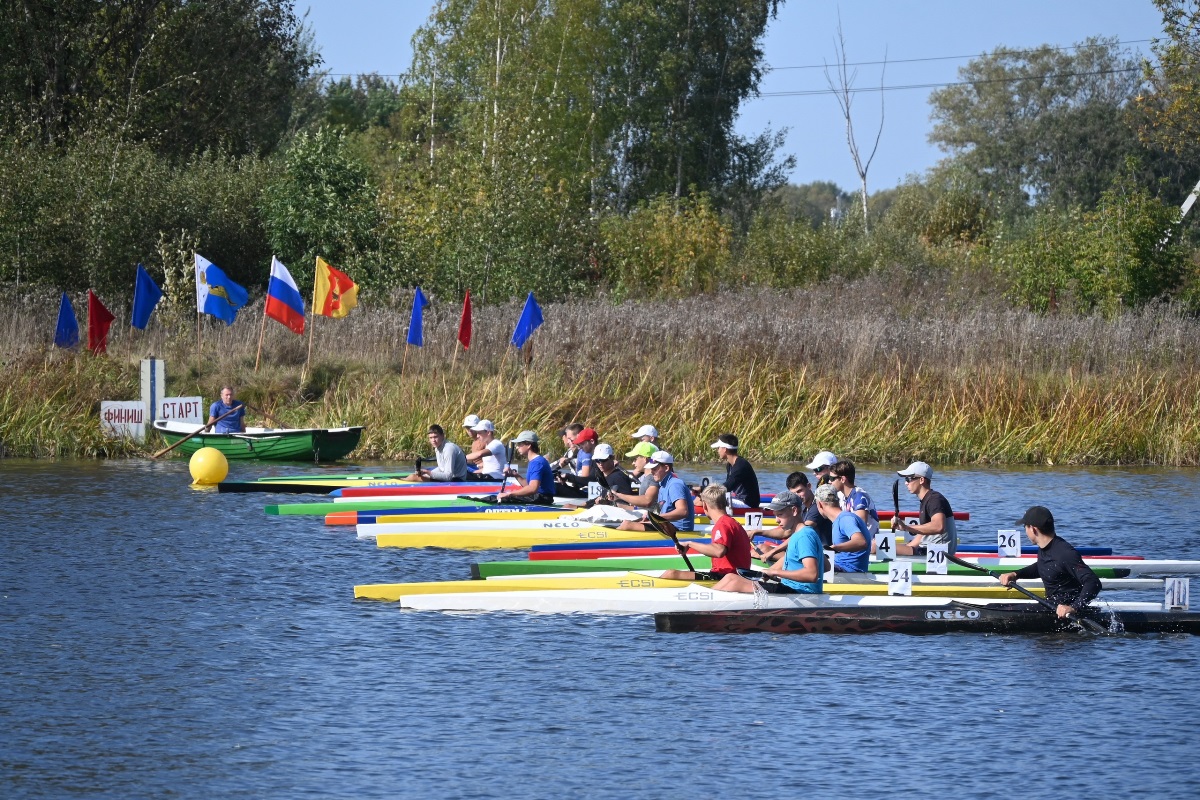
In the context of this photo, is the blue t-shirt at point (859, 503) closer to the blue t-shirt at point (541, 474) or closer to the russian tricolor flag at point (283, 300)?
the blue t-shirt at point (541, 474)

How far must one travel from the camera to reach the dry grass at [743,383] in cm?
2734

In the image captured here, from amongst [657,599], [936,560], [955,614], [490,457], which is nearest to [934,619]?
[955,614]

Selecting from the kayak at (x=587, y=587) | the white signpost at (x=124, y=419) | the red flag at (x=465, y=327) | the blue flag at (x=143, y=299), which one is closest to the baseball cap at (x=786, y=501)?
the kayak at (x=587, y=587)

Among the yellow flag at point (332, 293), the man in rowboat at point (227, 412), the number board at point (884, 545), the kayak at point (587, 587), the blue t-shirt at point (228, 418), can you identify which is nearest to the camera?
the kayak at point (587, 587)

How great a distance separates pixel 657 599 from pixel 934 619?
2.44m

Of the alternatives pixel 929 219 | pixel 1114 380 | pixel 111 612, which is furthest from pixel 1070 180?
pixel 111 612

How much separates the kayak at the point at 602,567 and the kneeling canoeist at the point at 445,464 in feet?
20.0

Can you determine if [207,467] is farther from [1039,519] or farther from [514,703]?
[1039,519]

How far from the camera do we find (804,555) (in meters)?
13.6

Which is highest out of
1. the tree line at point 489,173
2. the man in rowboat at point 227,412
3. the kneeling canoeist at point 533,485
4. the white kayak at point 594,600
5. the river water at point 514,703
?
the tree line at point 489,173

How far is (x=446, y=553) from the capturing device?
18.2 m

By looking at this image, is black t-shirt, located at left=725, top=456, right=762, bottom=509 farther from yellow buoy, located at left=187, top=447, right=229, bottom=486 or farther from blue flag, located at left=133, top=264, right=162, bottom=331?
blue flag, located at left=133, top=264, right=162, bottom=331

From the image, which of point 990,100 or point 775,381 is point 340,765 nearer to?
point 775,381

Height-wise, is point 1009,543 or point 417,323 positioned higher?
point 417,323
